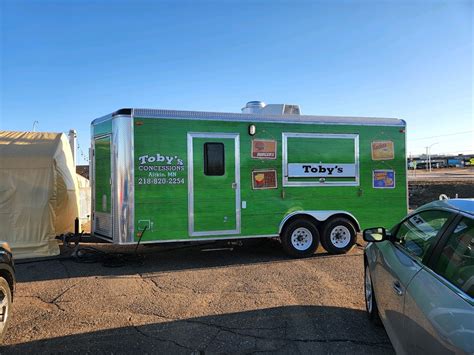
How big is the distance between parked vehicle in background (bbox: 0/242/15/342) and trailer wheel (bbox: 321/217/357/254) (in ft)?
19.1

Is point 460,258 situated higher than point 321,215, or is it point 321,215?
point 460,258

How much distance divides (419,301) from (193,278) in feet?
14.9

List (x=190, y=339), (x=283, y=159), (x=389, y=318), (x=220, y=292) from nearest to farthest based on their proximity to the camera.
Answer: (x=389, y=318), (x=190, y=339), (x=220, y=292), (x=283, y=159)

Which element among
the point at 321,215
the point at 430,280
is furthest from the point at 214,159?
the point at 430,280

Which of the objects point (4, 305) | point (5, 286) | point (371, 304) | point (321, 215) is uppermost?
point (321, 215)

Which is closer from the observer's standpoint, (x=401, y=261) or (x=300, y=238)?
(x=401, y=261)

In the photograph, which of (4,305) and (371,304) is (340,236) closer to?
(371,304)

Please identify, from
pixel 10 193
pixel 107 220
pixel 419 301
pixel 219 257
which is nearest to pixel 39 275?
pixel 107 220

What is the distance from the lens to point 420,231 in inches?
147

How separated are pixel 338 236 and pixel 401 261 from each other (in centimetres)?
510

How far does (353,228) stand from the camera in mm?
8672

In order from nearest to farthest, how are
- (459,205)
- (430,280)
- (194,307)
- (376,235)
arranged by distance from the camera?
(430,280) < (459,205) < (376,235) < (194,307)

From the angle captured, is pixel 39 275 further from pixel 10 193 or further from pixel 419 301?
pixel 419 301

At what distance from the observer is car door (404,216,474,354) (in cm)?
229
